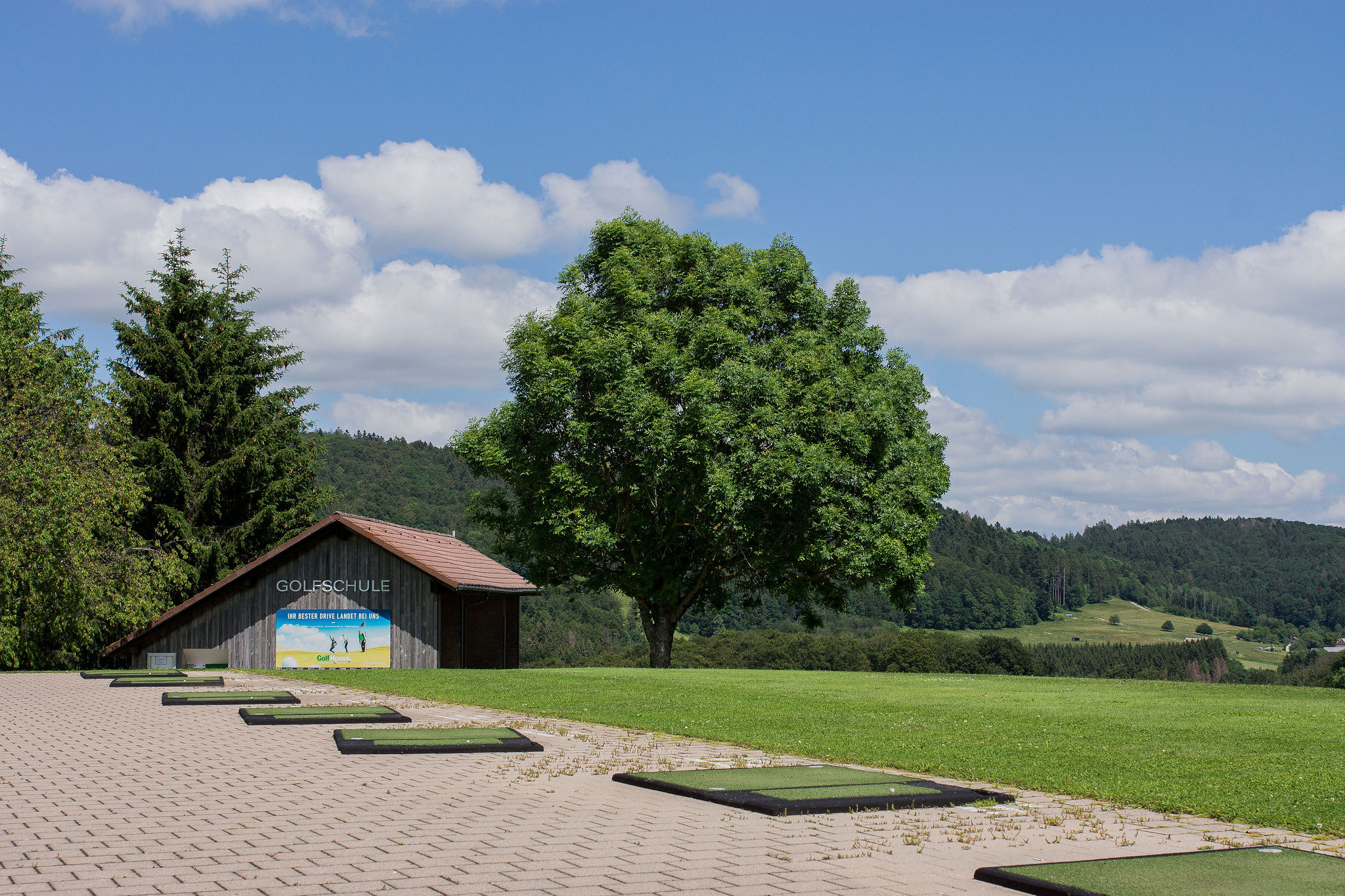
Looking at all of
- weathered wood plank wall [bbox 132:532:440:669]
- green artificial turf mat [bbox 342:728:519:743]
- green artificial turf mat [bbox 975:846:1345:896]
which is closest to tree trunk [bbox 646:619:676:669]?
weathered wood plank wall [bbox 132:532:440:669]

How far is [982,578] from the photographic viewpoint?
11988cm

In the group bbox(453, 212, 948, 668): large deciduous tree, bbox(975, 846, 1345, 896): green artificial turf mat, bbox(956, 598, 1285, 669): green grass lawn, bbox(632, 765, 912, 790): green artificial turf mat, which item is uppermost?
bbox(453, 212, 948, 668): large deciduous tree

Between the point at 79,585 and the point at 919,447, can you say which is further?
the point at 919,447

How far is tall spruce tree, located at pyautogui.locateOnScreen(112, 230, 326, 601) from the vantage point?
39.1 m

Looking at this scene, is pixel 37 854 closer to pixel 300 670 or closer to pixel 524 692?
pixel 524 692

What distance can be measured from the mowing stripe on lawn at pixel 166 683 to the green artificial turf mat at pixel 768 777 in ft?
46.3

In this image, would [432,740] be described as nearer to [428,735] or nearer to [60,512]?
[428,735]

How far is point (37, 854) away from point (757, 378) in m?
25.5

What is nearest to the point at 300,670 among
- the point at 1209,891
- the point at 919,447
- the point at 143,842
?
the point at 919,447

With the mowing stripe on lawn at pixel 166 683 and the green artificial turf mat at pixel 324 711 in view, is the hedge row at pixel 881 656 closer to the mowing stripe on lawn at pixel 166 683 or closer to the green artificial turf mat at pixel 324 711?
the mowing stripe on lawn at pixel 166 683

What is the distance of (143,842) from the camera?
6469 millimetres

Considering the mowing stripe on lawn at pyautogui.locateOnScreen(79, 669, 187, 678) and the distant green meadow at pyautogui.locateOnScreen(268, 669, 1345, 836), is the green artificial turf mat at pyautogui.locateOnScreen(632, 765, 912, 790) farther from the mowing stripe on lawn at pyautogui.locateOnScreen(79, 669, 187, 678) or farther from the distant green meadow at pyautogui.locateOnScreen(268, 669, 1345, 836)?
the mowing stripe on lawn at pyautogui.locateOnScreen(79, 669, 187, 678)

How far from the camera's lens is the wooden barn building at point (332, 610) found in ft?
108

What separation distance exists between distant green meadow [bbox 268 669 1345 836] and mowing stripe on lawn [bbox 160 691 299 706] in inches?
84.3
